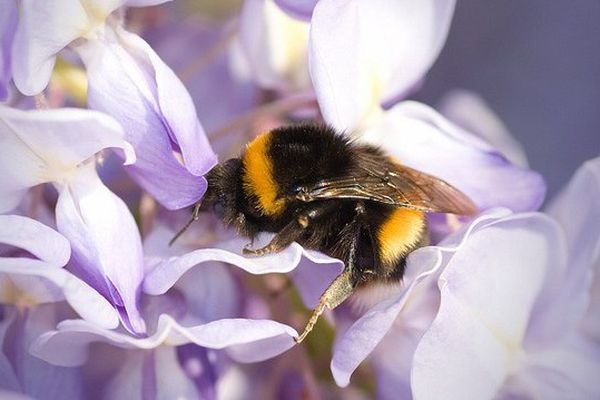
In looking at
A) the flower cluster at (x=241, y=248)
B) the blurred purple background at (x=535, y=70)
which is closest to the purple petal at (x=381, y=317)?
the flower cluster at (x=241, y=248)

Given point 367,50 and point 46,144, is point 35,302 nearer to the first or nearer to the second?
point 46,144

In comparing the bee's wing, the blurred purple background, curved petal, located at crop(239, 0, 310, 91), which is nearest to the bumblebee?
the bee's wing

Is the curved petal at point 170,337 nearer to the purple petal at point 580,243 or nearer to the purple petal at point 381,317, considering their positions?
the purple petal at point 381,317

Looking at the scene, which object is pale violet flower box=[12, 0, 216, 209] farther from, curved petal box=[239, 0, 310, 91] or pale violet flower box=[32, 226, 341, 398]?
curved petal box=[239, 0, 310, 91]

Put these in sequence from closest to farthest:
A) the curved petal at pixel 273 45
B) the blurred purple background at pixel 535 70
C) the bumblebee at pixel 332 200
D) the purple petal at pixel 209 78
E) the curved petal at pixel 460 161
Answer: the bumblebee at pixel 332 200 → the curved petal at pixel 460 161 → the curved petal at pixel 273 45 → the purple petal at pixel 209 78 → the blurred purple background at pixel 535 70

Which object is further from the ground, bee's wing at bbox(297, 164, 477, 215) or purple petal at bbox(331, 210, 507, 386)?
bee's wing at bbox(297, 164, 477, 215)

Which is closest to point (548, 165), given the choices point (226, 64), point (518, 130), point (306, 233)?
point (518, 130)
